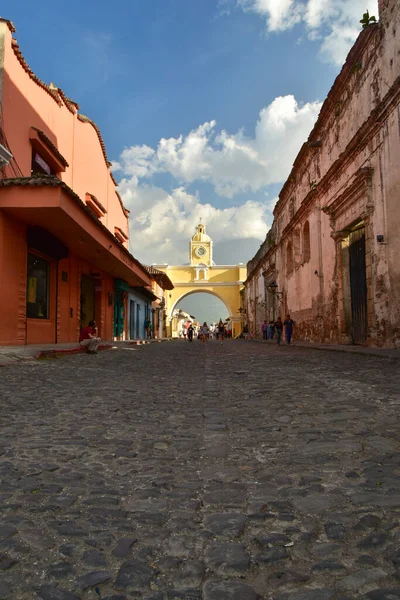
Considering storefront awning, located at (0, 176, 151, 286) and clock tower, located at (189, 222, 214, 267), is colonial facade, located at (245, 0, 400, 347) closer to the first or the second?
storefront awning, located at (0, 176, 151, 286)

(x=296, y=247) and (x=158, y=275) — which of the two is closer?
(x=296, y=247)

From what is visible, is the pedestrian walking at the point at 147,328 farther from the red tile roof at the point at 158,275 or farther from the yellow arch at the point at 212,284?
the yellow arch at the point at 212,284

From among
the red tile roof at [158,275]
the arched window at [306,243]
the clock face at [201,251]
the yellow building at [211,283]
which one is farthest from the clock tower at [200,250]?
the arched window at [306,243]

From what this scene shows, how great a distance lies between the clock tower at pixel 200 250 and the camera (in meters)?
59.2

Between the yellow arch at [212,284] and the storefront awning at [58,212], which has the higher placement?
the yellow arch at [212,284]

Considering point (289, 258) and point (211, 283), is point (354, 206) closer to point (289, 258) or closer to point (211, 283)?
point (289, 258)

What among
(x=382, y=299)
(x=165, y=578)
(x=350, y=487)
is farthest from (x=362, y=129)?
(x=165, y=578)

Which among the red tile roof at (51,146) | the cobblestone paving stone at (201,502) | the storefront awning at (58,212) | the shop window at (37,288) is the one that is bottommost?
the cobblestone paving stone at (201,502)

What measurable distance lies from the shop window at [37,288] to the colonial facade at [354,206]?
29.5 ft

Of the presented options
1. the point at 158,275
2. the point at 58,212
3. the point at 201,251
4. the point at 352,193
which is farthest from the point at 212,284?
the point at 58,212

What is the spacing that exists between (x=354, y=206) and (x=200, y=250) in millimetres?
47424

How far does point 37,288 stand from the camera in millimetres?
12836

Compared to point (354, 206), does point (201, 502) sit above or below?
below

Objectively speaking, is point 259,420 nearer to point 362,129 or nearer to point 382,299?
point 382,299
